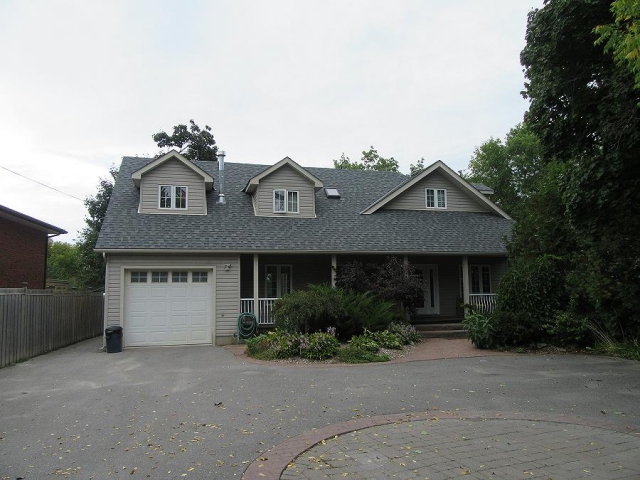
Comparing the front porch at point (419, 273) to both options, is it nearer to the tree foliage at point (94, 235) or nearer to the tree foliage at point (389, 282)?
the tree foliage at point (389, 282)

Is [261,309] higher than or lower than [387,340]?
higher

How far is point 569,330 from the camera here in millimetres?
12844

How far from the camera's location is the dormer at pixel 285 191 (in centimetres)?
1827

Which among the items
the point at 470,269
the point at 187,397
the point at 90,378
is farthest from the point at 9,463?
the point at 470,269

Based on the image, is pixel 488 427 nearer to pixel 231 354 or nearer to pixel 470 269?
pixel 231 354

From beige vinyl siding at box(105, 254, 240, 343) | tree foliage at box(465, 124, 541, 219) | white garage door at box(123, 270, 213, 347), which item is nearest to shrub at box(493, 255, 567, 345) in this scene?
beige vinyl siding at box(105, 254, 240, 343)

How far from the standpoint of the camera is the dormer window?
17.3 m

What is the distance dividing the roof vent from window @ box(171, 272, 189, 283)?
722cm

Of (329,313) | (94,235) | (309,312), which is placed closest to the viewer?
(309,312)

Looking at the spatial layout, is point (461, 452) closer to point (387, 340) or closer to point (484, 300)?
point (387, 340)

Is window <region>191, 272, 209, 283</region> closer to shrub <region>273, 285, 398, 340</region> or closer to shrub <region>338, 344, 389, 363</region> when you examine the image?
shrub <region>273, 285, 398, 340</region>

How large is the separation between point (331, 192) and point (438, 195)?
4.56 metres

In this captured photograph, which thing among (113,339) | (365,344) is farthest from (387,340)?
(113,339)

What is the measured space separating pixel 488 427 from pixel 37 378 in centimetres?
Answer: 912
